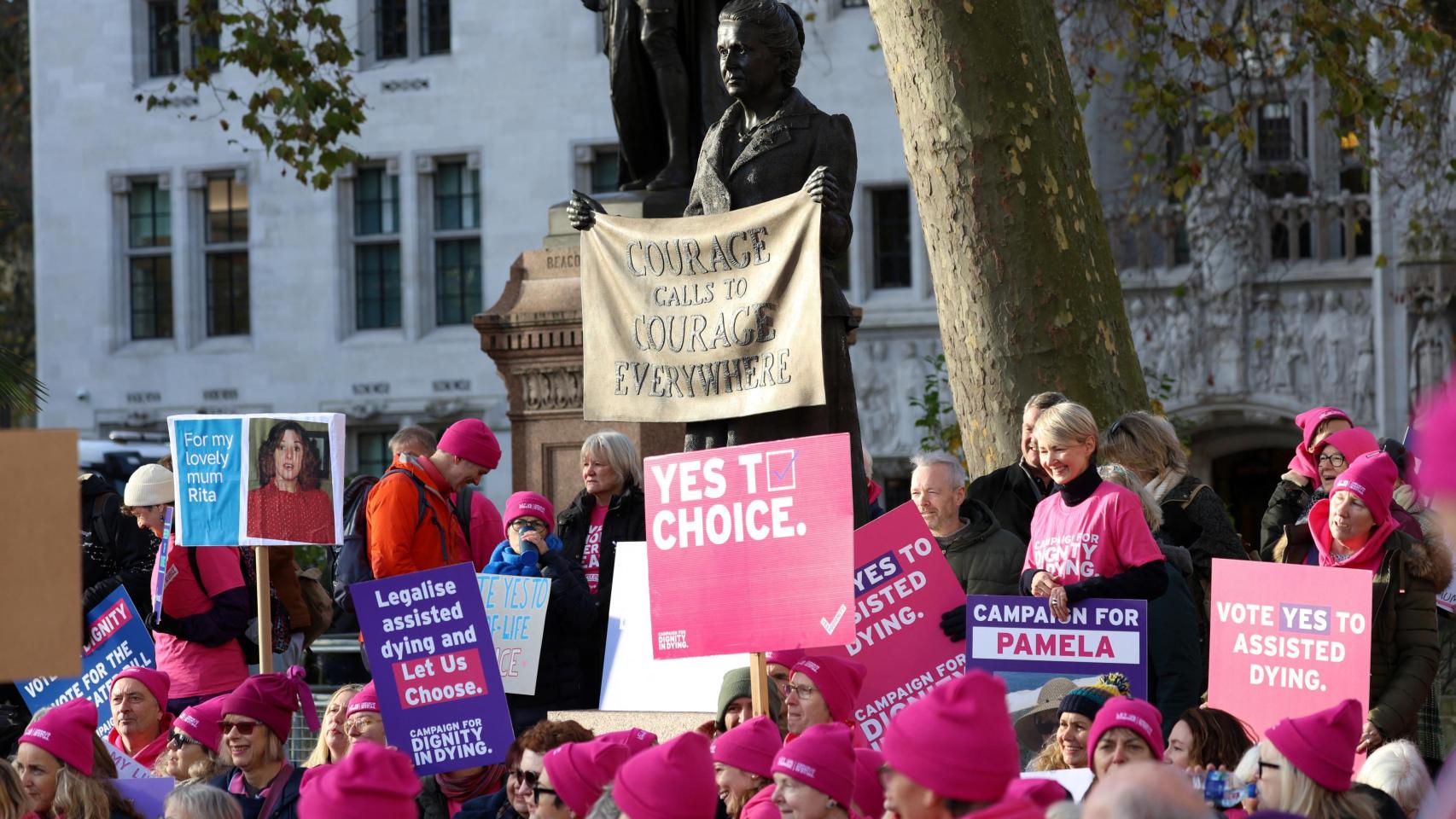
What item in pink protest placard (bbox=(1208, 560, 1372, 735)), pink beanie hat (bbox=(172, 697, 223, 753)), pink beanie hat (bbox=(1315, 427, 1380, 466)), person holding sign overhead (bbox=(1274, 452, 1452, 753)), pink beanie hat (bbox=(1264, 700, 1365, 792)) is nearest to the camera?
pink beanie hat (bbox=(1264, 700, 1365, 792))

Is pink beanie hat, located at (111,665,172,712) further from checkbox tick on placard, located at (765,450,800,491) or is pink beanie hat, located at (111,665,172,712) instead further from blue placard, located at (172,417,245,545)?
checkbox tick on placard, located at (765,450,800,491)

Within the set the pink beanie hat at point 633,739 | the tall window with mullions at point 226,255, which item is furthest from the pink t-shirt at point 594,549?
the tall window with mullions at point 226,255

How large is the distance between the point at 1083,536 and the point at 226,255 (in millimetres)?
24145

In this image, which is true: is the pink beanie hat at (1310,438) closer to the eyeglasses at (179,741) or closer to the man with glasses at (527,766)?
the man with glasses at (527,766)

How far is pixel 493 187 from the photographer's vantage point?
91.9 feet

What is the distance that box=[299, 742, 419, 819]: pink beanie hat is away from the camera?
4.86 m

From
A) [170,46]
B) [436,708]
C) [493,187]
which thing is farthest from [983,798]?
[170,46]

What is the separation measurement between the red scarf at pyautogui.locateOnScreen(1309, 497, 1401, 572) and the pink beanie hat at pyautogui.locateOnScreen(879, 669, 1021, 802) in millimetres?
3399

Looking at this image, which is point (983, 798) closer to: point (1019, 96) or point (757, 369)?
point (757, 369)

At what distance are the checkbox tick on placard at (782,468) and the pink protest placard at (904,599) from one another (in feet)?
2.34

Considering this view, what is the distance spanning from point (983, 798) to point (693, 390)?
4.60 m

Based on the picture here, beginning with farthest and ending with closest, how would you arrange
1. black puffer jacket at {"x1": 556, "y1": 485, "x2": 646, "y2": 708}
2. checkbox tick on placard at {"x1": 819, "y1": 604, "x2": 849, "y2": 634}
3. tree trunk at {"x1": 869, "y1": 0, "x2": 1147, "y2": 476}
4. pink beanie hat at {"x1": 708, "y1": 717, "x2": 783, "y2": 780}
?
tree trunk at {"x1": 869, "y1": 0, "x2": 1147, "y2": 476} → black puffer jacket at {"x1": 556, "y1": 485, "x2": 646, "y2": 708} → checkbox tick on placard at {"x1": 819, "y1": 604, "x2": 849, "y2": 634} → pink beanie hat at {"x1": 708, "y1": 717, "x2": 783, "y2": 780}

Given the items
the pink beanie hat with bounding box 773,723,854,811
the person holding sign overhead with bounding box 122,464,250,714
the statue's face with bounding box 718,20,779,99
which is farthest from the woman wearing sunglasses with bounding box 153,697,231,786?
the statue's face with bounding box 718,20,779,99

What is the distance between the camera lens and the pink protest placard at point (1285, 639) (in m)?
6.50
